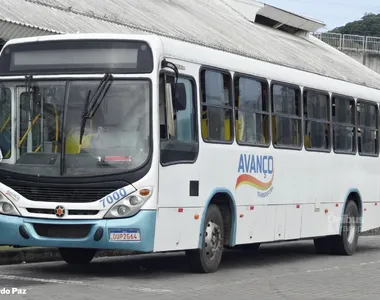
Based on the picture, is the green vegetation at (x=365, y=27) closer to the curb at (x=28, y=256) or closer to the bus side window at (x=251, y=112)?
the bus side window at (x=251, y=112)

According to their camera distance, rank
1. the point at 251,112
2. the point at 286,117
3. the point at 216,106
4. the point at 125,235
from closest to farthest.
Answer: the point at 125,235 < the point at 216,106 < the point at 251,112 < the point at 286,117

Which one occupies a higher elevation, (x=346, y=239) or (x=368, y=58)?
(x=368, y=58)

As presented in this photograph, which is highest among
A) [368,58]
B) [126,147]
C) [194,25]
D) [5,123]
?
[368,58]

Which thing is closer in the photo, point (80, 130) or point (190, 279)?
point (80, 130)

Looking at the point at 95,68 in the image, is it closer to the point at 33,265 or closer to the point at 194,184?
the point at 194,184

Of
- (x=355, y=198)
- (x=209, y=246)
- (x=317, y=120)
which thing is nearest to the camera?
(x=209, y=246)

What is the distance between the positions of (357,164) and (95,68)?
8164 mm

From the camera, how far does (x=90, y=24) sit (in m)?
23.1

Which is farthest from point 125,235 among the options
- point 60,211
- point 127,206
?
point 60,211

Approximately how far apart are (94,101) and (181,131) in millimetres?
1296

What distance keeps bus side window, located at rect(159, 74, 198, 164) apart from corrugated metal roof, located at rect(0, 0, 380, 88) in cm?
650

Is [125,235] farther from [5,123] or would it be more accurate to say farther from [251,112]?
[251,112]

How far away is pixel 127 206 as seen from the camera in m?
12.4

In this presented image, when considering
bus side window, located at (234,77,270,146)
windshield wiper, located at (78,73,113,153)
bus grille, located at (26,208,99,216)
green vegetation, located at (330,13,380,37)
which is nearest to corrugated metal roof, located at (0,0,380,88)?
bus side window, located at (234,77,270,146)
